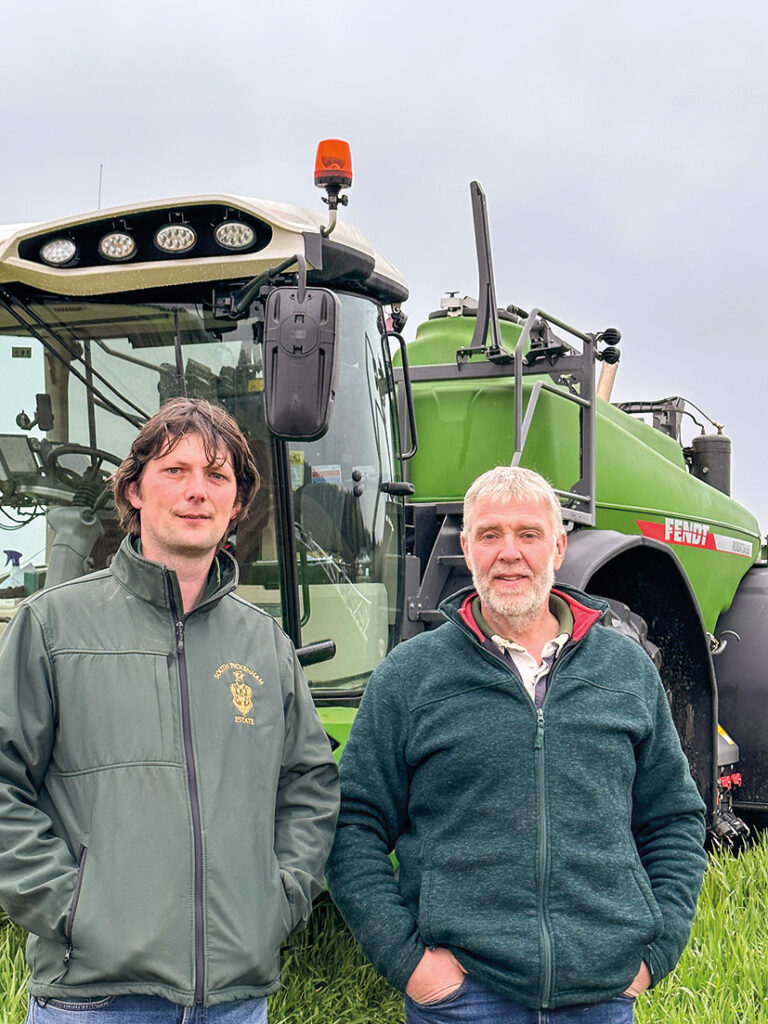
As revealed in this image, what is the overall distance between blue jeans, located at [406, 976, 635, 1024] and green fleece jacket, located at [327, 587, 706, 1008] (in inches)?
1.2

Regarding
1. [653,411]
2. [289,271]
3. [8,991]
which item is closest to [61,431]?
[289,271]

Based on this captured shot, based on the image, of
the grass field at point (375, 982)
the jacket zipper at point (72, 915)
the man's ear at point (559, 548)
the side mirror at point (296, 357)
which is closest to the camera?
the jacket zipper at point (72, 915)

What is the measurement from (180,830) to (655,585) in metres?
3.82

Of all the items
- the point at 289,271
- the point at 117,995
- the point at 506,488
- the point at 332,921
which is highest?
the point at 289,271

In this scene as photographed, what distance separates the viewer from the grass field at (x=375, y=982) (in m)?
3.58

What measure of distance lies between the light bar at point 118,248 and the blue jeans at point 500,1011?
2519 mm

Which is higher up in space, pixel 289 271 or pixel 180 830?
pixel 289 271

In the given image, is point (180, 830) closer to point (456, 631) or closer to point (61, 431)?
point (456, 631)

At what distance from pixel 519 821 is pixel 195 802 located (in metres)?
0.61

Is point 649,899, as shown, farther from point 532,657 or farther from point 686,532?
point 686,532

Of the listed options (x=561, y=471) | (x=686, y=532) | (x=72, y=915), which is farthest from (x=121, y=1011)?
(x=686, y=532)

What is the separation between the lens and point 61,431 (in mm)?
3715

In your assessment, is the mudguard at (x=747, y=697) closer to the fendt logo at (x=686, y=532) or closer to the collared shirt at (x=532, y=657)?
the fendt logo at (x=686, y=532)

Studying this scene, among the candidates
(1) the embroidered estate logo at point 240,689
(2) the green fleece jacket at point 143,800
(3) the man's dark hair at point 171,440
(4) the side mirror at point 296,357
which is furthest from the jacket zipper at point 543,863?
(4) the side mirror at point 296,357
